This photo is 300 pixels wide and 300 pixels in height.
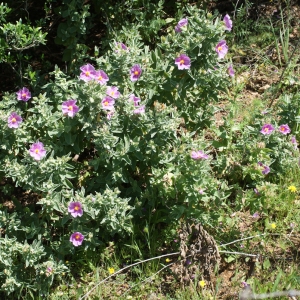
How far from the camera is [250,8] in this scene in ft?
15.7

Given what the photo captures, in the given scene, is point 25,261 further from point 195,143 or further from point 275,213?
point 275,213

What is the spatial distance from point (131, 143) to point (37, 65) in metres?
1.63

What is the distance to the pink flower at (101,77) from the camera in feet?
9.52

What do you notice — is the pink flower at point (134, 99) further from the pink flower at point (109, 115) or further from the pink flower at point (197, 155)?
the pink flower at point (197, 155)

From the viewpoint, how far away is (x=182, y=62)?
2.93 metres

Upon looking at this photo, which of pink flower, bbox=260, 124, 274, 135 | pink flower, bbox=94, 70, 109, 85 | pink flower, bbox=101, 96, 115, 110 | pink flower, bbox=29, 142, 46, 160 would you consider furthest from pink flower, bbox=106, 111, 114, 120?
pink flower, bbox=260, 124, 274, 135

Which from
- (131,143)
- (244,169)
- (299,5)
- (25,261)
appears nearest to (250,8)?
(299,5)

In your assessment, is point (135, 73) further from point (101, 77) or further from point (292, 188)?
point (292, 188)

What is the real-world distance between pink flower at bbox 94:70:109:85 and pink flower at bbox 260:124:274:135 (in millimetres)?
1119

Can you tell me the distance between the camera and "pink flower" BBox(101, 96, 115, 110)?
2.86 m

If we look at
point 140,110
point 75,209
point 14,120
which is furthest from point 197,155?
point 14,120

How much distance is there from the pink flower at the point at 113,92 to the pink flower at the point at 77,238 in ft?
2.67

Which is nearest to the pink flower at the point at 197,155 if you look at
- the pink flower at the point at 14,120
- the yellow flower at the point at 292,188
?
the yellow flower at the point at 292,188

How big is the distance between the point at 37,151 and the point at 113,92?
21.3 inches
